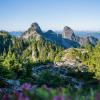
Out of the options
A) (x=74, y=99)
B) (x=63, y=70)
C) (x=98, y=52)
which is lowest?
(x=63, y=70)

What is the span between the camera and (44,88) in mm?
2875

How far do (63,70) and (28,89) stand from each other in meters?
124

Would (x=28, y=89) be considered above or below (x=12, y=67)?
above

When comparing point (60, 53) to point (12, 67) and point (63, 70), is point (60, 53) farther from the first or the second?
point (12, 67)

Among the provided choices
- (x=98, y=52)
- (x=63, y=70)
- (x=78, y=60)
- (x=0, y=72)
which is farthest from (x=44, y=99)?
(x=78, y=60)

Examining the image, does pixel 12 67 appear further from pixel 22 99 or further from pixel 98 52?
pixel 22 99

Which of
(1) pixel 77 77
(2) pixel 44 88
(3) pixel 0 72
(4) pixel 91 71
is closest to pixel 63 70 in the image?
(1) pixel 77 77

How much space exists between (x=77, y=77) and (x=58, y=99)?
10628 centimetres

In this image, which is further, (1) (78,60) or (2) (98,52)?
(1) (78,60)

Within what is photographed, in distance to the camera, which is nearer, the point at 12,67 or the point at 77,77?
the point at 12,67

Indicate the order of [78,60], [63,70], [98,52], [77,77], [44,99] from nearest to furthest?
[44,99]
[98,52]
[77,77]
[63,70]
[78,60]

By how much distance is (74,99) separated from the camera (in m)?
2.71

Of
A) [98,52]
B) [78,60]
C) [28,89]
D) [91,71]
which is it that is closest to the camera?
[28,89]

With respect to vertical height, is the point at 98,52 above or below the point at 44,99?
below
